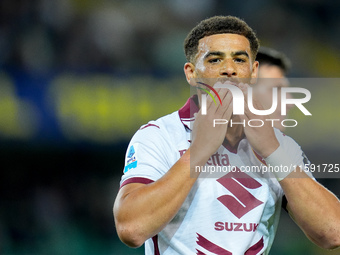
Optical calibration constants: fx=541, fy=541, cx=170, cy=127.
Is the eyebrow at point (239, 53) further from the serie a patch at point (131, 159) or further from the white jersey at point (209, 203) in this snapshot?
the serie a patch at point (131, 159)

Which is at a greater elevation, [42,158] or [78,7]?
[78,7]

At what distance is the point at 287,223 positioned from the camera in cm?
541

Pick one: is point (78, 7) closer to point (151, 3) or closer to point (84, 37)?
point (84, 37)

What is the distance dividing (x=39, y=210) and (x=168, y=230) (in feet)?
11.1

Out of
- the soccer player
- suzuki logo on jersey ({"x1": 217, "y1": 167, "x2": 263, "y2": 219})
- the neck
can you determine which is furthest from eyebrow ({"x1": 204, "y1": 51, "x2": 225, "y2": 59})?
the soccer player

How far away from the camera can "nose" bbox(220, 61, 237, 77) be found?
245 centimetres

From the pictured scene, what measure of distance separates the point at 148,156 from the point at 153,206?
289 millimetres

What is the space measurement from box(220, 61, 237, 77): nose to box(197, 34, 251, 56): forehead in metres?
0.08

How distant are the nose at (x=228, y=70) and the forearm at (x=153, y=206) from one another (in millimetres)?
541

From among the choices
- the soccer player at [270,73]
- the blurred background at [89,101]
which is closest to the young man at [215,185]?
the soccer player at [270,73]

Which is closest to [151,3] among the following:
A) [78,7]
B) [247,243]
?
[78,7]

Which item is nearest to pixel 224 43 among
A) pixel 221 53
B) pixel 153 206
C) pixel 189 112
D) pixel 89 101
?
pixel 221 53

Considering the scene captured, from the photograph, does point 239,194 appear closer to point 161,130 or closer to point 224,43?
point 161,130

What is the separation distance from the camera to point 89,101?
5.60 metres
